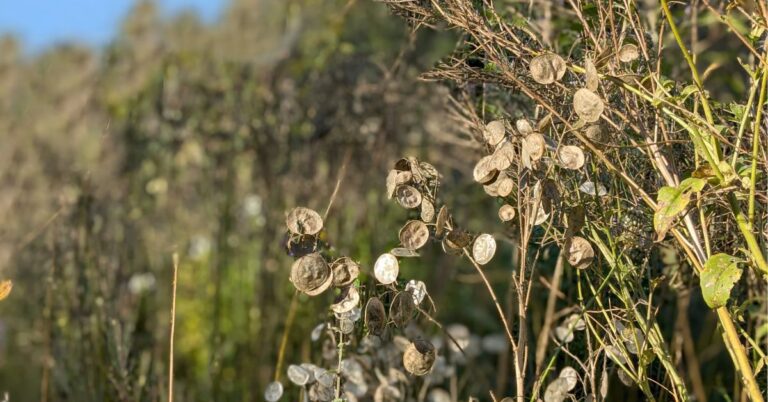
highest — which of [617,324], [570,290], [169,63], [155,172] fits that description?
[617,324]

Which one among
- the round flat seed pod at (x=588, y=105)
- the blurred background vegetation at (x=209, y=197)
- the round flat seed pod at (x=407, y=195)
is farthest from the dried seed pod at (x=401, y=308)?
the blurred background vegetation at (x=209, y=197)

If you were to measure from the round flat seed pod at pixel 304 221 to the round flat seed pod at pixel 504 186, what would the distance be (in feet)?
0.85

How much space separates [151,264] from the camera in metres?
3.32

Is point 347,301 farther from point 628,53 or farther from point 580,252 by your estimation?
point 628,53

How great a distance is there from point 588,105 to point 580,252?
0.23 metres

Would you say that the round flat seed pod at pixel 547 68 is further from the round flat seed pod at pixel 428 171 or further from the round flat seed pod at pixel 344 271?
the round flat seed pod at pixel 344 271

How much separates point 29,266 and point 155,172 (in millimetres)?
616

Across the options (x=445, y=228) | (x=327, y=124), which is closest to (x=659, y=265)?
(x=445, y=228)

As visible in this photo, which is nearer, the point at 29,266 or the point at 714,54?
the point at 714,54

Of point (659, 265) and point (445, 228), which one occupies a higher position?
point (445, 228)

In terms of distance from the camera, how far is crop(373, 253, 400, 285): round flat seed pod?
4.10ft

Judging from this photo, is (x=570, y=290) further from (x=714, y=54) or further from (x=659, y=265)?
(x=714, y=54)

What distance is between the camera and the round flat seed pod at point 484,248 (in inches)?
49.7

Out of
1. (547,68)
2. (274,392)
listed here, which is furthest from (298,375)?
(547,68)
